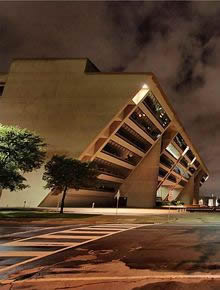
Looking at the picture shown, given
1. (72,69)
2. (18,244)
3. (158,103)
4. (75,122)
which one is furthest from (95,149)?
(18,244)

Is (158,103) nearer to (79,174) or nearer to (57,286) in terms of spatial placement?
(79,174)

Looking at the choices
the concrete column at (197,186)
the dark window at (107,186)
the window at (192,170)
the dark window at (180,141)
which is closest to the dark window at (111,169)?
the dark window at (107,186)

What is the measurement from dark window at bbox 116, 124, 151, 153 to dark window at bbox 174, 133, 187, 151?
48.9 ft

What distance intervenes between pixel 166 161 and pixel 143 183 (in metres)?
17.6

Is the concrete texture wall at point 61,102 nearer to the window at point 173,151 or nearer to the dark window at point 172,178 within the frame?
the window at point 173,151

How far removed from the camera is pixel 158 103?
5328 cm

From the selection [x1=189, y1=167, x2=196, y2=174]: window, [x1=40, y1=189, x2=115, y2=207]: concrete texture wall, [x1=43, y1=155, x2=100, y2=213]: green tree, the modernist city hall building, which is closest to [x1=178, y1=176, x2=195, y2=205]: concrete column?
[x1=189, y1=167, x2=196, y2=174]: window

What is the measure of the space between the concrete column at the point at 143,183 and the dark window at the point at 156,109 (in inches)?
263

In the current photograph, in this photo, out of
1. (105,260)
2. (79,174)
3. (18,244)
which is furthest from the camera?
(79,174)

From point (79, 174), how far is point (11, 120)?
20123 mm

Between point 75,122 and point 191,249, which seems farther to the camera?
point 75,122

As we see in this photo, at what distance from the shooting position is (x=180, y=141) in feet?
247

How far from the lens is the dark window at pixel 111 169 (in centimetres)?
4944

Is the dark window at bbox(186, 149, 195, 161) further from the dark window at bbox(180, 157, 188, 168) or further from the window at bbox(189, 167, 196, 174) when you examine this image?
the window at bbox(189, 167, 196, 174)
